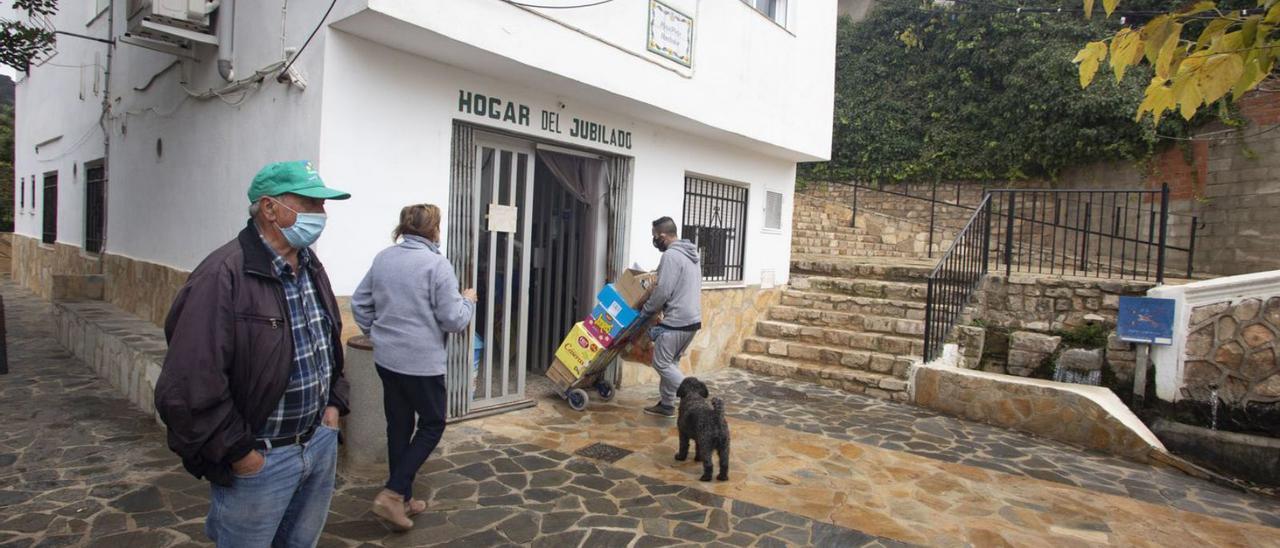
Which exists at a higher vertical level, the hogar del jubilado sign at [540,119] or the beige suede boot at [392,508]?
the hogar del jubilado sign at [540,119]

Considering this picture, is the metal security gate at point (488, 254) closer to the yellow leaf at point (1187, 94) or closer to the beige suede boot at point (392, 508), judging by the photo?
the beige suede boot at point (392, 508)

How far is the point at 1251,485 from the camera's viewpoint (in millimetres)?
6234

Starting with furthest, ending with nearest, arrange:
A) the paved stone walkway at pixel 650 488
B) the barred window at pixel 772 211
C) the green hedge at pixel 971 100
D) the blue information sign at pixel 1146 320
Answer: the green hedge at pixel 971 100, the barred window at pixel 772 211, the blue information sign at pixel 1146 320, the paved stone walkway at pixel 650 488

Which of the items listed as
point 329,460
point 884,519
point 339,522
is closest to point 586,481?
point 339,522

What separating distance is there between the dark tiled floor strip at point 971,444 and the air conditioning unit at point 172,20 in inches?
237

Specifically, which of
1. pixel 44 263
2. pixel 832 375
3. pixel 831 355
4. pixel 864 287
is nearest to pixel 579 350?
pixel 832 375

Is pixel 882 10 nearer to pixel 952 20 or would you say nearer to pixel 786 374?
pixel 952 20

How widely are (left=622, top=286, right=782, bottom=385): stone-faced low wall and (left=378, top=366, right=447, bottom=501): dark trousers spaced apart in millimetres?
4200

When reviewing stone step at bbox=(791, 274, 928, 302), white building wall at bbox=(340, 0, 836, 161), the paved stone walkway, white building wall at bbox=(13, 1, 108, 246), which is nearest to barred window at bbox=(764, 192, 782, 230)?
white building wall at bbox=(340, 0, 836, 161)

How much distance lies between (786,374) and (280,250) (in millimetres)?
7397

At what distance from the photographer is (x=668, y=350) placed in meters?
6.43

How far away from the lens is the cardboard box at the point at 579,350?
6.36 metres

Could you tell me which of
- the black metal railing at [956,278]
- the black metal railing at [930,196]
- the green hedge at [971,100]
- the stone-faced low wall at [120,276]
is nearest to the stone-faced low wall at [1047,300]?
the black metal railing at [956,278]

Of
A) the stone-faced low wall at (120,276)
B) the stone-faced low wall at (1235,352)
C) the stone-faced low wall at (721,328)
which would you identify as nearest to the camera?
the stone-faced low wall at (1235,352)
